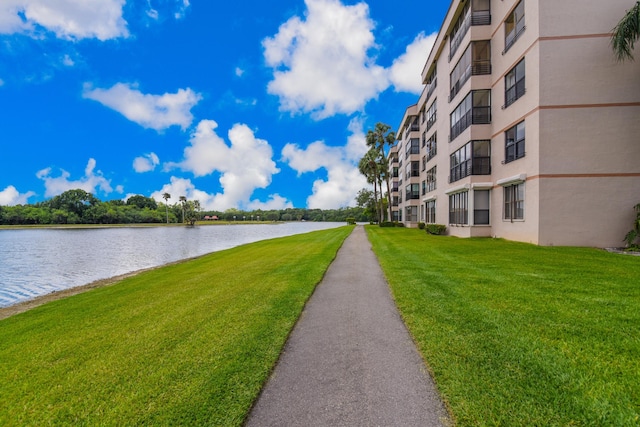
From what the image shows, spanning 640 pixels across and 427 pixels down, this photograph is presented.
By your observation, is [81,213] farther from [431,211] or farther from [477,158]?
[477,158]

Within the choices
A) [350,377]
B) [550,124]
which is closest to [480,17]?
[550,124]

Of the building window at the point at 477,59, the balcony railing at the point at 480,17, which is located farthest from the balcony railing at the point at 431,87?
the balcony railing at the point at 480,17

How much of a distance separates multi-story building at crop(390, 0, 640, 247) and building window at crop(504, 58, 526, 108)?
54 mm

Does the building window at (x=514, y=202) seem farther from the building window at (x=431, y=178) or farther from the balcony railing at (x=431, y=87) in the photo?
the balcony railing at (x=431, y=87)

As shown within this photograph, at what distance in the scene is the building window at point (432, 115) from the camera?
27.9 m

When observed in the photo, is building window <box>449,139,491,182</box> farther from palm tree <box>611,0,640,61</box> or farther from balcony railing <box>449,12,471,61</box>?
balcony railing <box>449,12,471,61</box>

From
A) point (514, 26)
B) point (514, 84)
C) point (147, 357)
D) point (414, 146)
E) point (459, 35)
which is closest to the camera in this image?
point (147, 357)

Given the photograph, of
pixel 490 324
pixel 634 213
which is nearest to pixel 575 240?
pixel 634 213

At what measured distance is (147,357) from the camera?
12.9ft

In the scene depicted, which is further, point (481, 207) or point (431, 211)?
point (431, 211)

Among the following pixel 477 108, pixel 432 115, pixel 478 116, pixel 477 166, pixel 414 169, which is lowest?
pixel 477 166

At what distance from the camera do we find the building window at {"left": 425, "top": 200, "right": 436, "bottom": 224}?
1093 inches

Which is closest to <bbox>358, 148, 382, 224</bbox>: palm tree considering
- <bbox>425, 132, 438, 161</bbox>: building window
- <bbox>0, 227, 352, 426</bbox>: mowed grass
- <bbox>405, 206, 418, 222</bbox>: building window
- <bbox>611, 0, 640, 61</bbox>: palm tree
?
<bbox>405, 206, 418, 222</bbox>: building window

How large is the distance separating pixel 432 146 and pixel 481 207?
1293 centimetres
